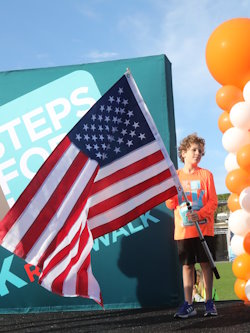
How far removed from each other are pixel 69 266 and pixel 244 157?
5.32 feet

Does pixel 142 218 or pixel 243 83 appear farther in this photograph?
pixel 142 218

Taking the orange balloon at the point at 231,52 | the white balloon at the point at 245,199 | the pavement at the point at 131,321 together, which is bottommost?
the pavement at the point at 131,321

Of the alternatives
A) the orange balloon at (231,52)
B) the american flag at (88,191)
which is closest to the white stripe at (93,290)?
the american flag at (88,191)

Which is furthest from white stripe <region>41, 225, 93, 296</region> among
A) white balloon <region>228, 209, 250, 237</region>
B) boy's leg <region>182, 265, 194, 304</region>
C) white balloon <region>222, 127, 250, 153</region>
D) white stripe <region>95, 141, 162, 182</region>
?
white balloon <region>222, 127, 250, 153</region>

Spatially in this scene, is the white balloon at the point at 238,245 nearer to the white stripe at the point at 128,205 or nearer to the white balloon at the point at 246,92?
the white stripe at the point at 128,205

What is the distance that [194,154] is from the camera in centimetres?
409

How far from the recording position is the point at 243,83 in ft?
13.5

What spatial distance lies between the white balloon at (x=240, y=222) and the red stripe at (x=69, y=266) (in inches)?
53.6

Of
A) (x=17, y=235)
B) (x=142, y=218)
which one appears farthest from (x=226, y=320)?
(x=17, y=235)

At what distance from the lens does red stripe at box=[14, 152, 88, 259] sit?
10.8 ft

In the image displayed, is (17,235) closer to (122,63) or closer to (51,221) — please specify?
(51,221)

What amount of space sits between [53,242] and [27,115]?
7.02 ft

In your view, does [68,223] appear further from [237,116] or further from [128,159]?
[237,116]

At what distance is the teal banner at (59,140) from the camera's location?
15.5 feet
